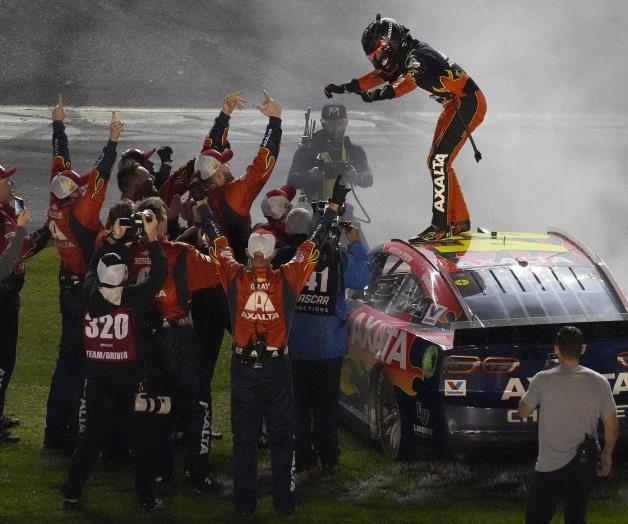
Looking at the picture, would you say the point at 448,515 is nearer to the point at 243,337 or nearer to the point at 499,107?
the point at 243,337

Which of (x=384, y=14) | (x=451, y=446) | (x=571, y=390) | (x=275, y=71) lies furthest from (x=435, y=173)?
(x=384, y=14)

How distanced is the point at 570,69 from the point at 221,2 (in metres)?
9.64

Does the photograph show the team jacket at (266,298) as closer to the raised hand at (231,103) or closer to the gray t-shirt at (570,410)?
the gray t-shirt at (570,410)

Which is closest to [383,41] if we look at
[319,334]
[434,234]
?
[434,234]

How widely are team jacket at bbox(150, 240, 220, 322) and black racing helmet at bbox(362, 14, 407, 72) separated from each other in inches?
100

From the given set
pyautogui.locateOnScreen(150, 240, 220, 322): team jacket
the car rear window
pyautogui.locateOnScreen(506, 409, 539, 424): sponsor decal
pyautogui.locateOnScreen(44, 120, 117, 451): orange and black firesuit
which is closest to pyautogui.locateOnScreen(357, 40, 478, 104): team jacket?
the car rear window

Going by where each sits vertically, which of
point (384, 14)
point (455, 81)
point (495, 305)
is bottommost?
point (495, 305)

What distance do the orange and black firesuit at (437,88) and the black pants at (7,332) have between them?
8.99 ft

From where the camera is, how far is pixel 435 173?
10.7 metres

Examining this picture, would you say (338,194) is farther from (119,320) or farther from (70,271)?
(70,271)

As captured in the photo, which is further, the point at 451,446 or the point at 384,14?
the point at 384,14

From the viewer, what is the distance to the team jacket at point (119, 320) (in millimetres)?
8133

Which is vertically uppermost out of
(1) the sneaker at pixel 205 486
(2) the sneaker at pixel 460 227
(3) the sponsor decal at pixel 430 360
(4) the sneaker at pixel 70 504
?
(2) the sneaker at pixel 460 227

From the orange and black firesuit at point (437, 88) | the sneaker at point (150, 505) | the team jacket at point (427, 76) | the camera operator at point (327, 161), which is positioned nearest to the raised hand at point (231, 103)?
the orange and black firesuit at point (437, 88)
